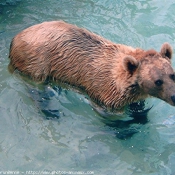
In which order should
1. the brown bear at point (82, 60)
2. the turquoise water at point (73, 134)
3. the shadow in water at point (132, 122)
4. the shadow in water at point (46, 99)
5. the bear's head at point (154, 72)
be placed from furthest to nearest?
the shadow in water at point (46, 99)
the shadow in water at point (132, 122)
the brown bear at point (82, 60)
the turquoise water at point (73, 134)
the bear's head at point (154, 72)

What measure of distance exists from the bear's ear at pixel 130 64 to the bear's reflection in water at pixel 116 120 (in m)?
0.88

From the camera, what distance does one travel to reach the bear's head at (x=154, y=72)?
19.7ft

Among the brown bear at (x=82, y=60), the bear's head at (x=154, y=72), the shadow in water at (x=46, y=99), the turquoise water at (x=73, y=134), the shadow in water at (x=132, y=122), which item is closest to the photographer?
the bear's head at (x=154, y=72)

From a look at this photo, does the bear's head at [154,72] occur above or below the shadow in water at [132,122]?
above

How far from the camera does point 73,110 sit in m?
7.14

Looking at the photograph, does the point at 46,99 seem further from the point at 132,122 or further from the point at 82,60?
the point at 132,122

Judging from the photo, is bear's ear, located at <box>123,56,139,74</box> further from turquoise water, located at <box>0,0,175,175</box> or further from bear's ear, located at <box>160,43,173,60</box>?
turquoise water, located at <box>0,0,175,175</box>

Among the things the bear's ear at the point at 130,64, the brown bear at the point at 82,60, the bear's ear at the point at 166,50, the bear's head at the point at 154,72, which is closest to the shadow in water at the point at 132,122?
the brown bear at the point at 82,60

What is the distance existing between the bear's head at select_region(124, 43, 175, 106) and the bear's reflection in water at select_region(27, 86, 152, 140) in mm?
745

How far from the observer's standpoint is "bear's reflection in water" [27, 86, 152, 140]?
684 centimetres

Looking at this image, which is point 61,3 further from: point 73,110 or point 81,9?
point 73,110

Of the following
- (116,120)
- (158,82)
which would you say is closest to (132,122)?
(116,120)

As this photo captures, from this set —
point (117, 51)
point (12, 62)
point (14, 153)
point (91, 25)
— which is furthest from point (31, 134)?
point (91, 25)

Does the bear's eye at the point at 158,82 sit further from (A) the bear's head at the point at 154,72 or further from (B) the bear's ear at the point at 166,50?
(B) the bear's ear at the point at 166,50
